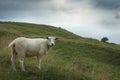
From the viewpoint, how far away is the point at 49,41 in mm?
21625

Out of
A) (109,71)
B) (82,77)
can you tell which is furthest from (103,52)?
(82,77)

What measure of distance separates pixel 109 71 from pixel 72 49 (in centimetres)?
785

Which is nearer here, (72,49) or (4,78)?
(4,78)

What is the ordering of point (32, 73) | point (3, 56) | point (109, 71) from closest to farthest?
point (32, 73)
point (3, 56)
point (109, 71)

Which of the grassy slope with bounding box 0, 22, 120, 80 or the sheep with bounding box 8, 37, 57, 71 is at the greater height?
the sheep with bounding box 8, 37, 57, 71

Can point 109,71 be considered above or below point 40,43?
below

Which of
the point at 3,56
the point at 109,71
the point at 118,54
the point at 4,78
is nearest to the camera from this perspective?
the point at 4,78

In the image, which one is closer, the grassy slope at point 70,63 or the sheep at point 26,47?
the grassy slope at point 70,63

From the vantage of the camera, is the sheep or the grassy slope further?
the sheep

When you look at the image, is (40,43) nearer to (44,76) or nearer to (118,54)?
(44,76)

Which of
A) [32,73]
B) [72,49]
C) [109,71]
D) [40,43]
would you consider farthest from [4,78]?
[72,49]

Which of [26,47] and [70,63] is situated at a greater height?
[26,47]

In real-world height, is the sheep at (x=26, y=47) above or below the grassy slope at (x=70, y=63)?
above

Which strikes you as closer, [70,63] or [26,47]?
[26,47]
